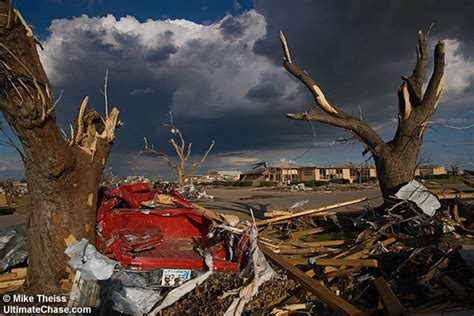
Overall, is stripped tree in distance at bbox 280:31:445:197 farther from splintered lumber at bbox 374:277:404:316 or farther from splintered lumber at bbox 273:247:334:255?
splintered lumber at bbox 374:277:404:316

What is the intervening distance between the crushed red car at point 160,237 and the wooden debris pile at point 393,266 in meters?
0.86

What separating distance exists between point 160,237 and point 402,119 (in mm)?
7639

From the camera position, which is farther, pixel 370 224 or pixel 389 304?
pixel 370 224

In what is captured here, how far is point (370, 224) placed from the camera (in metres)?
8.23

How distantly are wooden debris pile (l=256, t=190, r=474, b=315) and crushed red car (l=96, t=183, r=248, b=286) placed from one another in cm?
86

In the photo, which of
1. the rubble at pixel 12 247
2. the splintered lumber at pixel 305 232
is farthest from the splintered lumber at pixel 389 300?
the rubble at pixel 12 247

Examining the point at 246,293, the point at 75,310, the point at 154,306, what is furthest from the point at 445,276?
the point at 75,310

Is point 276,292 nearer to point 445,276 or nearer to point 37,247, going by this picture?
point 445,276

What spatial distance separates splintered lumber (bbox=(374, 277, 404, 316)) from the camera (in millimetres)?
3418

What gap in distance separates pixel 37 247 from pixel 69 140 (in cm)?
149

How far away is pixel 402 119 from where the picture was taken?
1016 centimetres

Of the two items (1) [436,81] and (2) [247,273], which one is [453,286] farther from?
(1) [436,81]

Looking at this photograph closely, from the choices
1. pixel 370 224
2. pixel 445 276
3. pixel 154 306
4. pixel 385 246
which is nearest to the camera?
pixel 154 306

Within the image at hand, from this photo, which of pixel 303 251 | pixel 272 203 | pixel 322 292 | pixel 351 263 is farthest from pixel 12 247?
pixel 272 203
